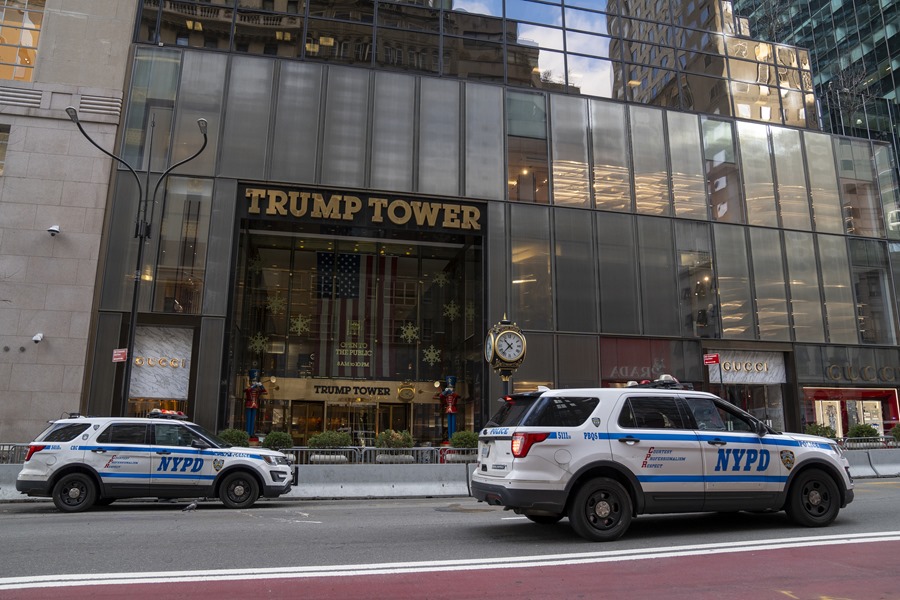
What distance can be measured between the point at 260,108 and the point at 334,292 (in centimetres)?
837

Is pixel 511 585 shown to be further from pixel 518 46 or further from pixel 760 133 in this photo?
pixel 760 133

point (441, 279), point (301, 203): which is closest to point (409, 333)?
point (441, 279)

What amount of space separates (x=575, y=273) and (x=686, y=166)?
746 centimetres

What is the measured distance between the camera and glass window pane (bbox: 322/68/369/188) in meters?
23.2

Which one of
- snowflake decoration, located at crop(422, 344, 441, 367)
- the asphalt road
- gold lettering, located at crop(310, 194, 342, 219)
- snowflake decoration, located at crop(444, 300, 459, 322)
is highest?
gold lettering, located at crop(310, 194, 342, 219)

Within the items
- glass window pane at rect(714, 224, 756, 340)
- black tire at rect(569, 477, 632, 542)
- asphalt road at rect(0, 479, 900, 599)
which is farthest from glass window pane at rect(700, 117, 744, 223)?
black tire at rect(569, 477, 632, 542)

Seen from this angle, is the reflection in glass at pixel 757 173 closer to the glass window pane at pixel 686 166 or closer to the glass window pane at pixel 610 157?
the glass window pane at pixel 686 166

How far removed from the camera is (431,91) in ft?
81.4

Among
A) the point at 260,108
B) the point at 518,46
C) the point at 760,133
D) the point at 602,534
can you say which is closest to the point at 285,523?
the point at 602,534

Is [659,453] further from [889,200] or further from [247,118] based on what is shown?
[889,200]

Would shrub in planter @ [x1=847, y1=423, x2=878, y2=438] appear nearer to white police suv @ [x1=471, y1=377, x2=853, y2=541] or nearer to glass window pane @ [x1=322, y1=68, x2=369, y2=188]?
white police suv @ [x1=471, y1=377, x2=853, y2=541]

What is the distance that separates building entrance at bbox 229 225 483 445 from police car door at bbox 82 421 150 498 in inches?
510

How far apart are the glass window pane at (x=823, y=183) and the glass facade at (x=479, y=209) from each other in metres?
0.12

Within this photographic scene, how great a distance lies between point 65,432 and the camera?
40.6 ft
